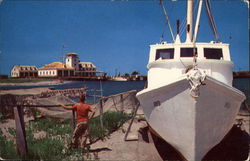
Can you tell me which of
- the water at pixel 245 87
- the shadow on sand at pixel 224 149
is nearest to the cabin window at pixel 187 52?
the shadow on sand at pixel 224 149

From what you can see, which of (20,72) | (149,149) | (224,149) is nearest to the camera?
(224,149)

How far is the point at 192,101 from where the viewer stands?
219 inches

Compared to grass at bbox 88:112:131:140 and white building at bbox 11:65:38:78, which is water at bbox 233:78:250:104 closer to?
grass at bbox 88:112:131:140

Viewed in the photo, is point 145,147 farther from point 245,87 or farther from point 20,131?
point 245,87

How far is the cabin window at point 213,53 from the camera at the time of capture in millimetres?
7546

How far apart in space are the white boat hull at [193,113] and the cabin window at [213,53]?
1.82 metres

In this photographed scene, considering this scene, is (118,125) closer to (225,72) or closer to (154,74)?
(154,74)

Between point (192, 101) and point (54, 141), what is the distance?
5116 mm

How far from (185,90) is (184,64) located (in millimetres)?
1427

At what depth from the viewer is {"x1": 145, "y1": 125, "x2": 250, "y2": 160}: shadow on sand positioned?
23.9 ft

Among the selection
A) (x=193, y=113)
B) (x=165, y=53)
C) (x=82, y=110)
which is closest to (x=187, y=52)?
(x=165, y=53)

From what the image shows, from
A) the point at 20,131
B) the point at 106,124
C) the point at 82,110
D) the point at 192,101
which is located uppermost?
the point at 192,101

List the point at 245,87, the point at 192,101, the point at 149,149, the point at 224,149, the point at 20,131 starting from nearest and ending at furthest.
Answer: the point at 192,101 → the point at 20,131 → the point at 224,149 → the point at 149,149 → the point at 245,87

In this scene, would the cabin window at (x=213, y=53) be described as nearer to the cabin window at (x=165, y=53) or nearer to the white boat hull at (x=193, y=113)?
the cabin window at (x=165, y=53)
